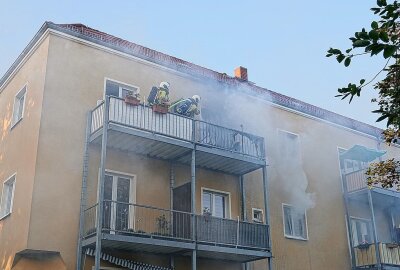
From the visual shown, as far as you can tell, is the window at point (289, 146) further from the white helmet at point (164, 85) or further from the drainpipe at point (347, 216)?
the white helmet at point (164, 85)

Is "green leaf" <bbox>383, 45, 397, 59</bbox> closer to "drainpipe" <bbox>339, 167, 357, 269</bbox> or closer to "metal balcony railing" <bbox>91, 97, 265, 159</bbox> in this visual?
"metal balcony railing" <bbox>91, 97, 265, 159</bbox>

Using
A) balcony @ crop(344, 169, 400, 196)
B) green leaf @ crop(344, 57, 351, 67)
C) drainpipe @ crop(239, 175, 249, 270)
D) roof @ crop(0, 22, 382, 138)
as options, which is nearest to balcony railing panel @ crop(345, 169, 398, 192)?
balcony @ crop(344, 169, 400, 196)

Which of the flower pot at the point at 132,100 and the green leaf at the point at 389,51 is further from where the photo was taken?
the flower pot at the point at 132,100

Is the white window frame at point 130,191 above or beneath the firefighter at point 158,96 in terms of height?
beneath

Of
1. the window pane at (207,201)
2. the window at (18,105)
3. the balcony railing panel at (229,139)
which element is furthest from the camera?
the window pane at (207,201)

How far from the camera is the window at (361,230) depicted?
19.5m

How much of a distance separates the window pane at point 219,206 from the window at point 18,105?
21.1 feet

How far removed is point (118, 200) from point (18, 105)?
4.64m

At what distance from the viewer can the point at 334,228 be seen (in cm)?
1873

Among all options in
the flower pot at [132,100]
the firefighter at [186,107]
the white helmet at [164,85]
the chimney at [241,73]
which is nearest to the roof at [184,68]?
the chimney at [241,73]

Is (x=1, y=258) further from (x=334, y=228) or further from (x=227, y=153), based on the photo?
(x=334, y=228)

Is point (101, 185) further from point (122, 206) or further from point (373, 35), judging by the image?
point (373, 35)

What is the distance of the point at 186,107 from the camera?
1502 centimetres

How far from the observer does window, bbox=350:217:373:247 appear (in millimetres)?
19531
